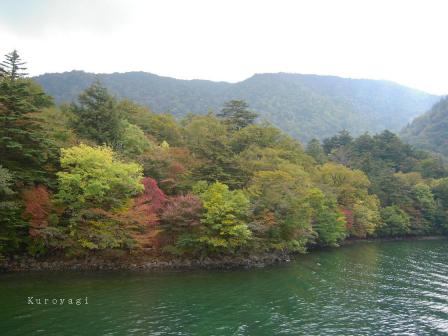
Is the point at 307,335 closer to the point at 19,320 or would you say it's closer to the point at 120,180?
the point at 19,320

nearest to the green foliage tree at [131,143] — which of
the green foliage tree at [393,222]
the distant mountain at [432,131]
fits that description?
the green foliage tree at [393,222]

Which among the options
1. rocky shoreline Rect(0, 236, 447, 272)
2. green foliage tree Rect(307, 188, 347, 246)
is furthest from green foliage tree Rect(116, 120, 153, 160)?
green foliage tree Rect(307, 188, 347, 246)

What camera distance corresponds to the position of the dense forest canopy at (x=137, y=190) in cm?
2877

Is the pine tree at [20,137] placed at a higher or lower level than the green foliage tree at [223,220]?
higher

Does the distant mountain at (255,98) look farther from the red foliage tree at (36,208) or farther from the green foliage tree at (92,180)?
the red foliage tree at (36,208)

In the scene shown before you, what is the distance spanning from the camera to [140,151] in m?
43.8

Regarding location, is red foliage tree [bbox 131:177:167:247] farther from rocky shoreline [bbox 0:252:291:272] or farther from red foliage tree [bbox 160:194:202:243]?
rocky shoreline [bbox 0:252:291:272]

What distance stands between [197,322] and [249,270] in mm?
14453

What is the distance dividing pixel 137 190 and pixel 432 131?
476 feet

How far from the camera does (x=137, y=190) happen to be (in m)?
33.1

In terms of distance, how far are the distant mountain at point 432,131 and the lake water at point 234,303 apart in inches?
4578

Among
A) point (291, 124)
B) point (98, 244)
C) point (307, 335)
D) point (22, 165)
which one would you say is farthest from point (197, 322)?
point (291, 124)

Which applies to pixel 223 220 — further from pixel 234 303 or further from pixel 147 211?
pixel 234 303

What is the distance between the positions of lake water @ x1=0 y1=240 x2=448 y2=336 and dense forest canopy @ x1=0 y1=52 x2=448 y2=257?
3.25m
